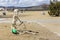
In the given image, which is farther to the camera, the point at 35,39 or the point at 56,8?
the point at 56,8

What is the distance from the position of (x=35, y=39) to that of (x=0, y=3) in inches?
953

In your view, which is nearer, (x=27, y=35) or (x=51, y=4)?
(x=27, y=35)

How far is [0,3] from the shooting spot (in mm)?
35250

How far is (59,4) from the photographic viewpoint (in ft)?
110

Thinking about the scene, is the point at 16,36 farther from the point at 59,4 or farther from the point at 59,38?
the point at 59,4

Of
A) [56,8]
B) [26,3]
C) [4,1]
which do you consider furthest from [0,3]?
[56,8]

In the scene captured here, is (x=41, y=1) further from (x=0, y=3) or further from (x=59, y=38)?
(x=59, y=38)

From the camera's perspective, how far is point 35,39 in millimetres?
11742

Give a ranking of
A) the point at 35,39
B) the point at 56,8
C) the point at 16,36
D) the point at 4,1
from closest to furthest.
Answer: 1. the point at 35,39
2. the point at 16,36
3. the point at 56,8
4. the point at 4,1

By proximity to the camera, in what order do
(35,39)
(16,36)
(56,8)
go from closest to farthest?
1. (35,39)
2. (16,36)
3. (56,8)

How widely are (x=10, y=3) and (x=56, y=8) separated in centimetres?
717

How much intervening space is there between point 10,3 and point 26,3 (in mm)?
2459

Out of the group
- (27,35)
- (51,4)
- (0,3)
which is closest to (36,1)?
(51,4)

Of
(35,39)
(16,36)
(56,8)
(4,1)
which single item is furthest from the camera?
(4,1)
